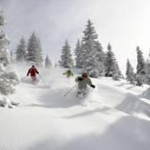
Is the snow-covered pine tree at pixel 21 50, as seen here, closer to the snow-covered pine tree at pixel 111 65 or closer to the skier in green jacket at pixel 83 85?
the snow-covered pine tree at pixel 111 65

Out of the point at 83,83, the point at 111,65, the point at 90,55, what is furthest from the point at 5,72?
the point at 111,65

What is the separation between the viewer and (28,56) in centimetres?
7019

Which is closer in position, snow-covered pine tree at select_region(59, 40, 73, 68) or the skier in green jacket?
the skier in green jacket

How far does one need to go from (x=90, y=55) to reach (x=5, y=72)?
37.4 meters

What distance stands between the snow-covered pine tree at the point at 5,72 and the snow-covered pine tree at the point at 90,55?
115ft

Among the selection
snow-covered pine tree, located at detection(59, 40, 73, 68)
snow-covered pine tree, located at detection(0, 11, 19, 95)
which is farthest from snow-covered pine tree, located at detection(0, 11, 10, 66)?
snow-covered pine tree, located at detection(59, 40, 73, 68)

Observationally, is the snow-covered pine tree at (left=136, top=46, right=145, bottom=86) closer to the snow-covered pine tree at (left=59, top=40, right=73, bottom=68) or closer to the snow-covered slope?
the snow-covered pine tree at (left=59, top=40, right=73, bottom=68)

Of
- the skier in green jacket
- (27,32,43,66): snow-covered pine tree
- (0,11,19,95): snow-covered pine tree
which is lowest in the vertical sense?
the skier in green jacket

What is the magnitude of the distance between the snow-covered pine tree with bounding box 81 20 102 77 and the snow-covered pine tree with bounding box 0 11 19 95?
35.1m

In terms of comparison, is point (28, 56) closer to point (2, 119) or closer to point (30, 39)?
point (30, 39)

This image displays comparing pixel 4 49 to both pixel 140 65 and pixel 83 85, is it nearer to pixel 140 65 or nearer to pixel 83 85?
pixel 83 85

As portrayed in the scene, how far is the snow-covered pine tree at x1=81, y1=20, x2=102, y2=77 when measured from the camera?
165 feet

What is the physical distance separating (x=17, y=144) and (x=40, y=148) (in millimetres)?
804

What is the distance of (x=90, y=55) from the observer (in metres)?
51.4
